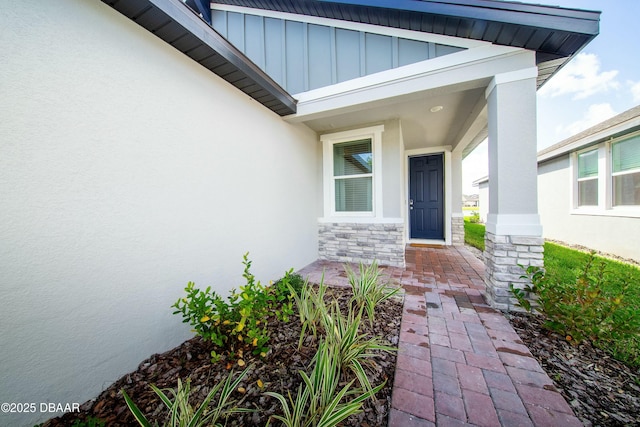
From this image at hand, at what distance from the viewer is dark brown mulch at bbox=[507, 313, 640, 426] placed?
4.19 ft

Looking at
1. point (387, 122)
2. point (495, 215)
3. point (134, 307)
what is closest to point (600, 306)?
point (495, 215)

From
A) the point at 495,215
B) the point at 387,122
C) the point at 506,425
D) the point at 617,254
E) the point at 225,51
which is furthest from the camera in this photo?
the point at 617,254

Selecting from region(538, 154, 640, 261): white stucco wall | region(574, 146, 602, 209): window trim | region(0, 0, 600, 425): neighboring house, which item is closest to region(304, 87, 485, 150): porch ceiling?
region(0, 0, 600, 425): neighboring house

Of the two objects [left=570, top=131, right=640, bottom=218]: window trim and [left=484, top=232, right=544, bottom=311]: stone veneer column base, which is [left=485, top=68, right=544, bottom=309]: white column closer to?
[left=484, top=232, right=544, bottom=311]: stone veneer column base

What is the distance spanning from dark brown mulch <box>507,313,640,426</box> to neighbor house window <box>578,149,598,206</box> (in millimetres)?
6034

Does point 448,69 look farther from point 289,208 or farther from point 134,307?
point 134,307

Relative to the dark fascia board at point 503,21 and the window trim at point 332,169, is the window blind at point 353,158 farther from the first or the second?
the dark fascia board at point 503,21

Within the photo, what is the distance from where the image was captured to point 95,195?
1499 millimetres

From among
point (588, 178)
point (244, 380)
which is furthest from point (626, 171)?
point (244, 380)

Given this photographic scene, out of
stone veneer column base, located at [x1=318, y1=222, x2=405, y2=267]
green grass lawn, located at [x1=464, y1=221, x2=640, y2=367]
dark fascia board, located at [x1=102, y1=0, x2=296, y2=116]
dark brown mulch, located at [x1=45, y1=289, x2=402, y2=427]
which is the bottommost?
dark brown mulch, located at [x1=45, y1=289, x2=402, y2=427]

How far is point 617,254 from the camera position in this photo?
4.82 m

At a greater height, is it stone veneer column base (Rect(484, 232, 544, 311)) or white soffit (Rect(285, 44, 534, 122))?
white soffit (Rect(285, 44, 534, 122))

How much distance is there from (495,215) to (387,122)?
238 cm

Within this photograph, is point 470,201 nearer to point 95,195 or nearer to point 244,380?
point 244,380
